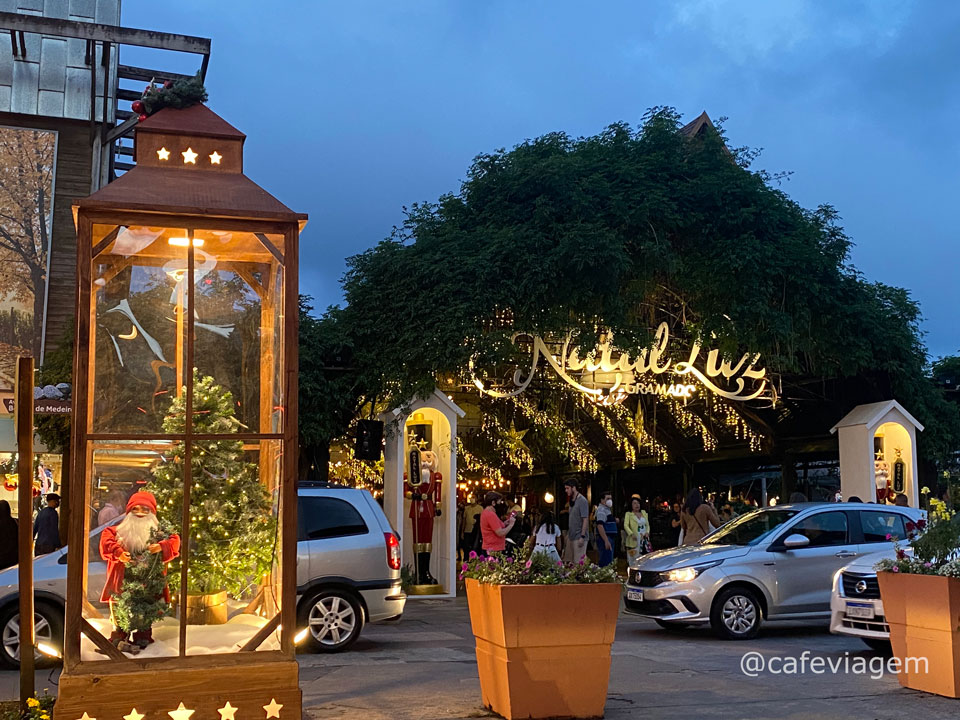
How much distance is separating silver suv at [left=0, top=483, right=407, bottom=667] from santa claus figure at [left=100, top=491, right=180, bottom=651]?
169 inches

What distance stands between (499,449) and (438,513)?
863cm

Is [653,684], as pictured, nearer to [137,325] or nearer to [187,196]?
[137,325]

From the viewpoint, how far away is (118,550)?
6789 millimetres

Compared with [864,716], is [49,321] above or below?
above

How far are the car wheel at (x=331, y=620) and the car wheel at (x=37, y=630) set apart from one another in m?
2.42

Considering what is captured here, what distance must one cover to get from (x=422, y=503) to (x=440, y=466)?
740 mm

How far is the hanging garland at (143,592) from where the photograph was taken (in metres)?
6.72

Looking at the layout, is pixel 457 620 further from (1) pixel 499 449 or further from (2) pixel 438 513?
(1) pixel 499 449

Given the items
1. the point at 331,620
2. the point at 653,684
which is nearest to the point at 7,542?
the point at 331,620

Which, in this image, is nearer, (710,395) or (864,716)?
(864,716)

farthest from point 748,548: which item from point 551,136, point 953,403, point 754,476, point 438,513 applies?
point 754,476

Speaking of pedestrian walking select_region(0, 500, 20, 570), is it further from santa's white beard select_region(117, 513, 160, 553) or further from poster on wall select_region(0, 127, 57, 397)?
poster on wall select_region(0, 127, 57, 397)

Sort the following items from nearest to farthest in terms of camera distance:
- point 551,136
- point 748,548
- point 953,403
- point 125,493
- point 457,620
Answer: point 125,493, point 748,548, point 457,620, point 551,136, point 953,403

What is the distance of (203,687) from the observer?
21.1 ft
